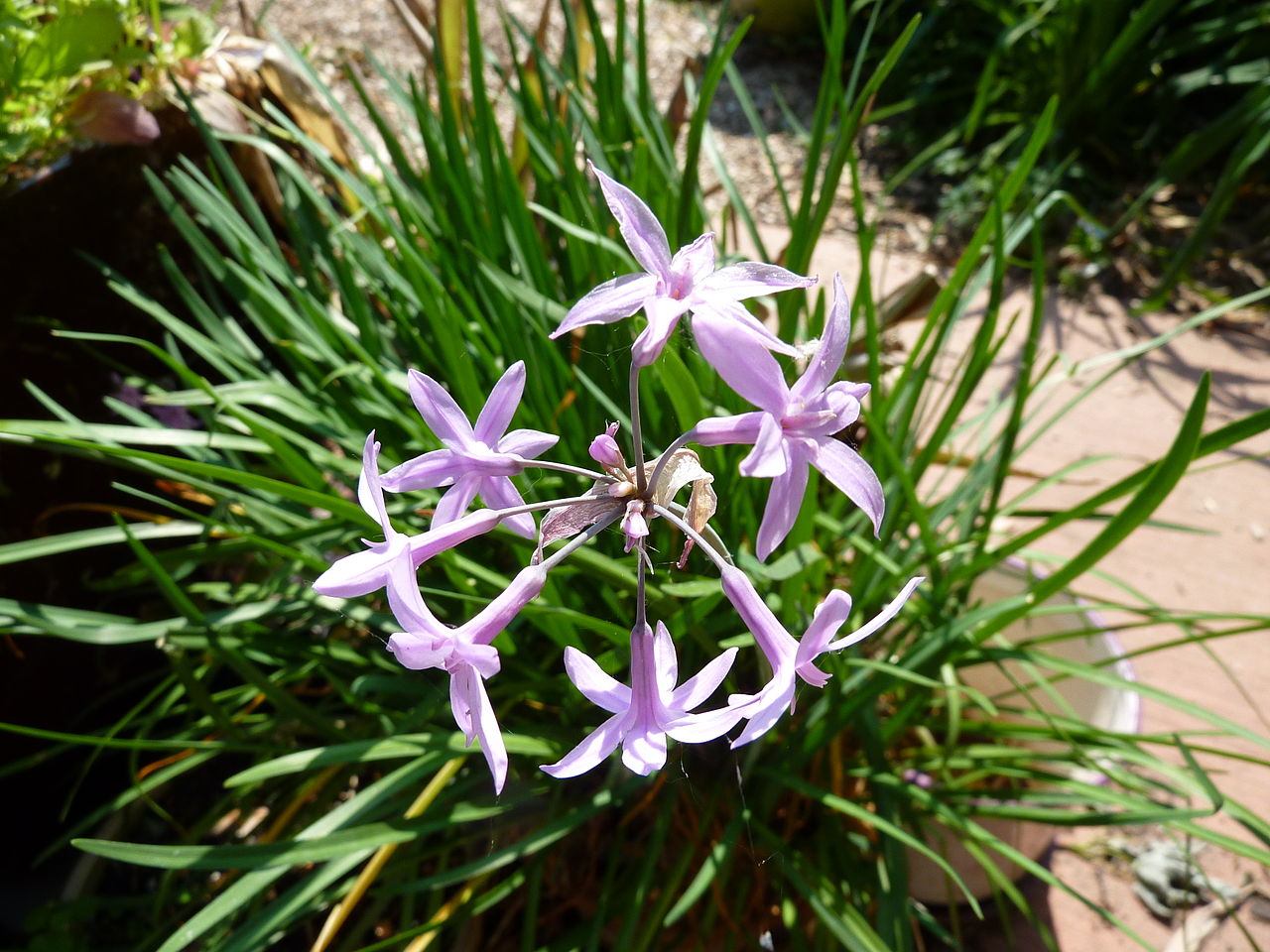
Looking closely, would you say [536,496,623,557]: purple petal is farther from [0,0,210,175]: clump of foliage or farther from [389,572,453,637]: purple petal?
[0,0,210,175]: clump of foliage

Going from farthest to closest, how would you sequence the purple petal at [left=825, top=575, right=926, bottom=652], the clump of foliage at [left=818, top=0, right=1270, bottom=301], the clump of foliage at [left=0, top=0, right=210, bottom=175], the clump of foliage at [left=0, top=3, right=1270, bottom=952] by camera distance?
the clump of foliage at [left=818, top=0, right=1270, bottom=301]
the clump of foliage at [left=0, top=0, right=210, bottom=175]
the clump of foliage at [left=0, top=3, right=1270, bottom=952]
the purple petal at [left=825, top=575, right=926, bottom=652]

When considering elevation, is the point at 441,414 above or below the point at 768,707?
above

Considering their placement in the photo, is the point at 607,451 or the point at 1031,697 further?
the point at 1031,697

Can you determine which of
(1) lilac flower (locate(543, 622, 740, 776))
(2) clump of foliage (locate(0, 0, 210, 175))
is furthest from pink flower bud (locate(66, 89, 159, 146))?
(1) lilac flower (locate(543, 622, 740, 776))

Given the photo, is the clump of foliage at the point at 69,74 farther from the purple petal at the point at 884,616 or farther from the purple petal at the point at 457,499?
the purple petal at the point at 884,616

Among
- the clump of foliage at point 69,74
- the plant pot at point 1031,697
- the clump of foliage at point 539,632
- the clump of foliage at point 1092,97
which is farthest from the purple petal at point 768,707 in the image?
the clump of foliage at point 1092,97

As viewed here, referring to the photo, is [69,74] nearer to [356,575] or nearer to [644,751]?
[356,575]

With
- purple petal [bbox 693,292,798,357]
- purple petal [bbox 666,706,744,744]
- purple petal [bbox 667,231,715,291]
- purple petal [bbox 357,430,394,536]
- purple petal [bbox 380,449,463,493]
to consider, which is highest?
purple petal [bbox 667,231,715,291]

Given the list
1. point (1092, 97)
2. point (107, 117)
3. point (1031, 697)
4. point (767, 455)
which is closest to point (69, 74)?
point (107, 117)
